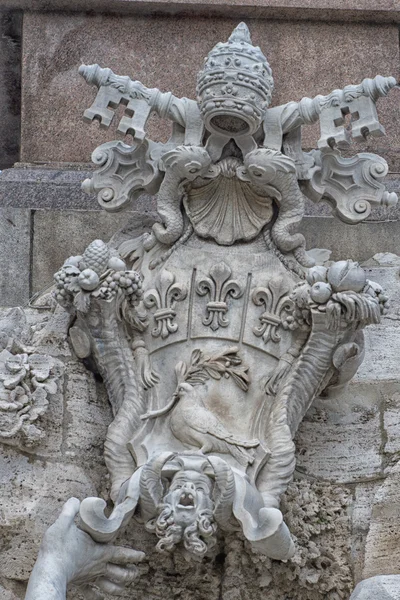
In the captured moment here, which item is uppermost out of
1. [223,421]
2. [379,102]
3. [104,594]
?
[379,102]

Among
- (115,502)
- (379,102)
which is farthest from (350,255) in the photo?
(115,502)

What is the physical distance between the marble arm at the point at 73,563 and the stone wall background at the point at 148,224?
0.22 m

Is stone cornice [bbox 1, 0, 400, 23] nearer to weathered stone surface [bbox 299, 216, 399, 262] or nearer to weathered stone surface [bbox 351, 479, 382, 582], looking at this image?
weathered stone surface [bbox 299, 216, 399, 262]

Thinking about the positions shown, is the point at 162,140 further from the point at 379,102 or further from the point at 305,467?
the point at 305,467

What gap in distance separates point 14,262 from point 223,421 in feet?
5.20

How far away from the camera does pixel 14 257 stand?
10.5m

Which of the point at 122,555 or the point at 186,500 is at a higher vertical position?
the point at 186,500

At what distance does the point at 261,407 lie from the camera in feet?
31.3

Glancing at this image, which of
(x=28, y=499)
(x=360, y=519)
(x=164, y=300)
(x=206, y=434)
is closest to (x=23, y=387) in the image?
(x=28, y=499)

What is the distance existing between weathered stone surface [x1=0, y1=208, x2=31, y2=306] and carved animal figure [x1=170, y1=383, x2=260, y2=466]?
1.37 m

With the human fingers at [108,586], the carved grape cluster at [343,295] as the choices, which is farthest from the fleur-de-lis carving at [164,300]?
the human fingers at [108,586]

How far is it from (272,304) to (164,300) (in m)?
0.47

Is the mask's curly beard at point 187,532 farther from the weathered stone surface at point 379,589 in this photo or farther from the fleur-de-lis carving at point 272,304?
the fleur-de-lis carving at point 272,304

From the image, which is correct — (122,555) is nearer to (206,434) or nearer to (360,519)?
(206,434)
